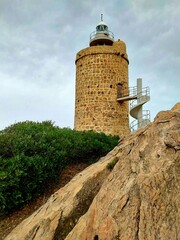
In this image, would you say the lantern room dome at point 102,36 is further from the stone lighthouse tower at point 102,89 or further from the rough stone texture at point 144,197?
the rough stone texture at point 144,197

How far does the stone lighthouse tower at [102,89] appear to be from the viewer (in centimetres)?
1977

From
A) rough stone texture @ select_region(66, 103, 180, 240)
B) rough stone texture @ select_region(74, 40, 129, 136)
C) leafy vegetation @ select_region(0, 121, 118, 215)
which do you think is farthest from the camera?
rough stone texture @ select_region(74, 40, 129, 136)

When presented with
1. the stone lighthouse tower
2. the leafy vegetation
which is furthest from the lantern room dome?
the leafy vegetation

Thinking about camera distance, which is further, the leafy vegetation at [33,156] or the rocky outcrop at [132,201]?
the leafy vegetation at [33,156]

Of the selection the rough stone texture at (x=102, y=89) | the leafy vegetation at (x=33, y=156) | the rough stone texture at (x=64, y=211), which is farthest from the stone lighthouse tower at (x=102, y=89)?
the rough stone texture at (x=64, y=211)

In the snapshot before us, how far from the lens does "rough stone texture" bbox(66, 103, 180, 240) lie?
4.22m

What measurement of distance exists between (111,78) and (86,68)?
2173 mm

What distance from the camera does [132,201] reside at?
4.66m

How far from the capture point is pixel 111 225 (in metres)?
4.54

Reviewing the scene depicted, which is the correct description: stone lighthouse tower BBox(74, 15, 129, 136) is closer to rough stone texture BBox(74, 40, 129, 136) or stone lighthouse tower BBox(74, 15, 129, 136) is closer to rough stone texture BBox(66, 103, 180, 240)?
rough stone texture BBox(74, 40, 129, 136)

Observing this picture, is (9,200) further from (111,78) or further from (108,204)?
(111,78)

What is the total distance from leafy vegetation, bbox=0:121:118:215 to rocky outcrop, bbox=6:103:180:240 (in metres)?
2.02

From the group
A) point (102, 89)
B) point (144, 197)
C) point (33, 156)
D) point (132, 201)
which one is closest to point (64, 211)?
point (132, 201)

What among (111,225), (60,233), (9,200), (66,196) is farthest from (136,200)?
(9,200)
